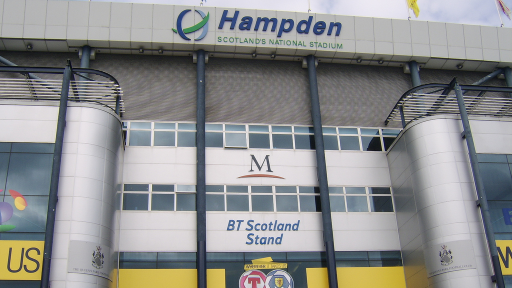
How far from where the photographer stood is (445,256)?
22.7 m

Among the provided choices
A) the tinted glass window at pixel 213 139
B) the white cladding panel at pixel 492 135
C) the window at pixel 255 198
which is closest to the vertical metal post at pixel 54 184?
the window at pixel 255 198

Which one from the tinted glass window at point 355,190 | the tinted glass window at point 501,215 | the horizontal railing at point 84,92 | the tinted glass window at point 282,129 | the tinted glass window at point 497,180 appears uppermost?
the horizontal railing at point 84,92

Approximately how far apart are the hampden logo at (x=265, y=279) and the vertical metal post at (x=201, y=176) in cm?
217

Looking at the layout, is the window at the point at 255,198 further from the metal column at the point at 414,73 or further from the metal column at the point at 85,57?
the metal column at the point at 85,57

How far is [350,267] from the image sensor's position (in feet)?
85.4

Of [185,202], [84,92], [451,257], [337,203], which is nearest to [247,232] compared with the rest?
[185,202]

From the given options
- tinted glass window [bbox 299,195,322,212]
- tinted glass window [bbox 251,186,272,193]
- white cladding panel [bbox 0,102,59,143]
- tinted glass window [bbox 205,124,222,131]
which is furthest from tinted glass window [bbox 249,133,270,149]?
white cladding panel [bbox 0,102,59,143]

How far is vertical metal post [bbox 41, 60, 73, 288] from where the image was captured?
19.3m

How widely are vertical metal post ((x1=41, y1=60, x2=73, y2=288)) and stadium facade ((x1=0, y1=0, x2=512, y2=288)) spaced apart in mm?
76

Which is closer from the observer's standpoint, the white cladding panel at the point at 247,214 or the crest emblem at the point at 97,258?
the crest emblem at the point at 97,258

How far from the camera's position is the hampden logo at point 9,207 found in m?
20.0

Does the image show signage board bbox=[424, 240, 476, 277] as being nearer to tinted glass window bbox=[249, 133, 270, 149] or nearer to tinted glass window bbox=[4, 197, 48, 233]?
tinted glass window bbox=[249, 133, 270, 149]

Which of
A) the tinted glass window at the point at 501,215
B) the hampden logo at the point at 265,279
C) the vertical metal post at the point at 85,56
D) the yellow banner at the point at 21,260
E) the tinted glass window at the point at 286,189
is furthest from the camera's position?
the vertical metal post at the point at 85,56

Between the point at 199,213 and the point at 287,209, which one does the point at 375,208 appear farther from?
the point at 199,213
